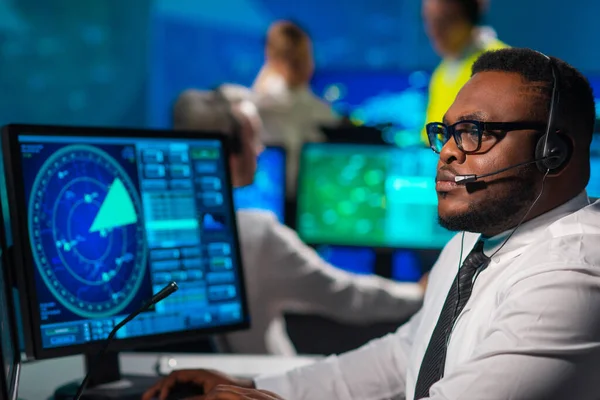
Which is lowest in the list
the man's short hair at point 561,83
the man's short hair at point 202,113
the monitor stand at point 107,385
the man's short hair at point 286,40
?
the monitor stand at point 107,385

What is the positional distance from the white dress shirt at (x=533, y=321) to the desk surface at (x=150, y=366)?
407 mm

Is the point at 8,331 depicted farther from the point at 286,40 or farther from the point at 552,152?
the point at 286,40

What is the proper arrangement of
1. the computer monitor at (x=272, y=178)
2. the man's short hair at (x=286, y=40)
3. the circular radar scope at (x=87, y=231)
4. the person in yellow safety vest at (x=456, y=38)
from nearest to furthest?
the circular radar scope at (x=87, y=231), the computer monitor at (x=272, y=178), the person in yellow safety vest at (x=456, y=38), the man's short hair at (x=286, y=40)

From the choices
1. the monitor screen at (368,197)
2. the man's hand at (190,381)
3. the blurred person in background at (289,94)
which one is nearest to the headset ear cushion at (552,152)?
the man's hand at (190,381)

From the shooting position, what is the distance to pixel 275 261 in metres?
2.40

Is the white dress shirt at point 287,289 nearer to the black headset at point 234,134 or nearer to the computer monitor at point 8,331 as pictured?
the black headset at point 234,134

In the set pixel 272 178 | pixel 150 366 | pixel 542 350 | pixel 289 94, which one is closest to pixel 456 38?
pixel 289 94

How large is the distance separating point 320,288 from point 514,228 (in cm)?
118

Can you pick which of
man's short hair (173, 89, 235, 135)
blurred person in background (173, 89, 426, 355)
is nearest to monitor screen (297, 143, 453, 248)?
blurred person in background (173, 89, 426, 355)

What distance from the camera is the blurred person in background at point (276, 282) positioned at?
2.38m

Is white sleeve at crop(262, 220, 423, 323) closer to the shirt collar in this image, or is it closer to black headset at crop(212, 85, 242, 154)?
black headset at crop(212, 85, 242, 154)

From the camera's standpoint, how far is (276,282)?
7.93 ft

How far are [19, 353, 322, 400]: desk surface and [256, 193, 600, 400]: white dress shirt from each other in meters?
0.41

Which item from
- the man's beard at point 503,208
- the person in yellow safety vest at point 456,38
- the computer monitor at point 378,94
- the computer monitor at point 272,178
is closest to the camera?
the man's beard at point 503,208
